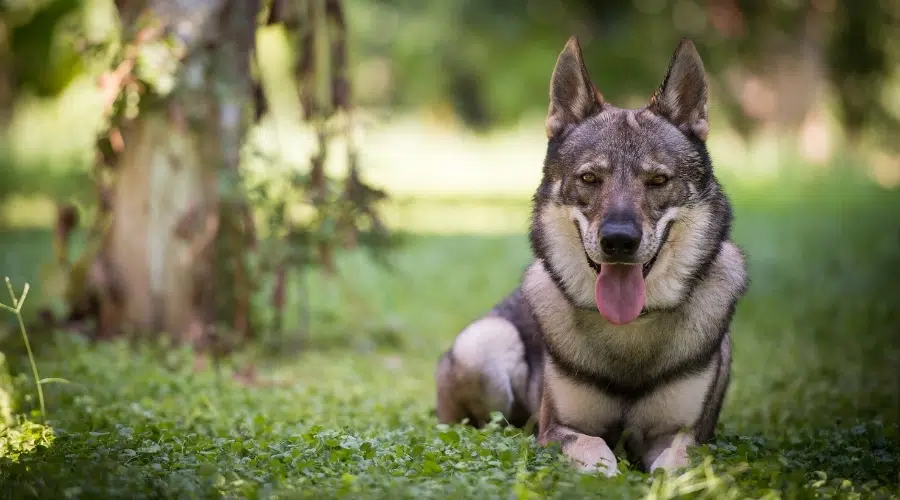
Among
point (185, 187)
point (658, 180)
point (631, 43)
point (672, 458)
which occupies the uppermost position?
point (631, 43)

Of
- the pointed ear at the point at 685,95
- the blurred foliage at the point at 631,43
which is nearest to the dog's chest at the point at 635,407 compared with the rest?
the pointed ear at the point at 685,95

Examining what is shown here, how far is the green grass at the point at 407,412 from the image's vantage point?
13.3ft

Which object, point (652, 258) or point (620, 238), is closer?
point (620, 238)

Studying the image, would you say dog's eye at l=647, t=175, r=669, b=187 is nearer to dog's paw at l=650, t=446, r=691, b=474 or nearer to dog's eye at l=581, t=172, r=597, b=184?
dog's eye at l=581, t=172, r=597, b=184

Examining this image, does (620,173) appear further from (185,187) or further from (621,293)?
(185,187)

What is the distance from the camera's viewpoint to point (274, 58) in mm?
32219

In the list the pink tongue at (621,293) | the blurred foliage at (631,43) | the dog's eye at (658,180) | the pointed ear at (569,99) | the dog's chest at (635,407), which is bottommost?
the dog's chest at (635,407)

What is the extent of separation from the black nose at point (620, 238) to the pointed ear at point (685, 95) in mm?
817

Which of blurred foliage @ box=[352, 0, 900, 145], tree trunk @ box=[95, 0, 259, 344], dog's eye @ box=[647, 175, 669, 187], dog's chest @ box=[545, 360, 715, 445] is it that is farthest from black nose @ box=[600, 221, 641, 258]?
blurred foliage @ box=[352, 0, 900, 145]

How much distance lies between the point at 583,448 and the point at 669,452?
1.32ft

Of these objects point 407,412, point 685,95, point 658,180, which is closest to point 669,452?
point 658,180

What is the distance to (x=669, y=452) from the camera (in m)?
4.60

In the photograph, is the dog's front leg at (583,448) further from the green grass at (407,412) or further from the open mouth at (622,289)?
the open mouth at (622,289)

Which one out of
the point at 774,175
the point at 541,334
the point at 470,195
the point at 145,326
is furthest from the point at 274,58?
the point at 541,334
